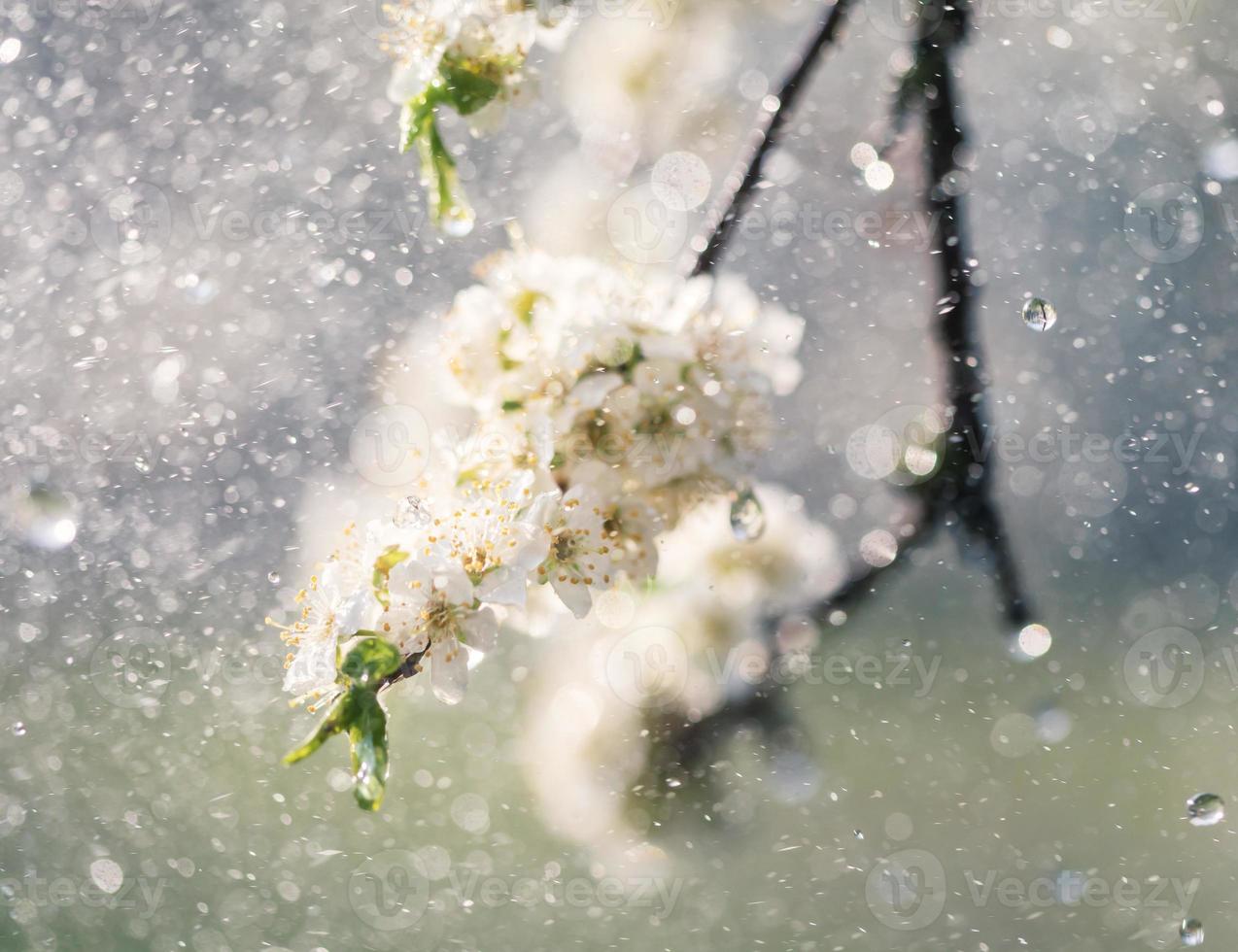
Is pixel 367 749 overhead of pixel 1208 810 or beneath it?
overhead

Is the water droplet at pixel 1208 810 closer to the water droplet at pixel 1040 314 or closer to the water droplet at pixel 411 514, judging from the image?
the water droplet at pixel 1040 314

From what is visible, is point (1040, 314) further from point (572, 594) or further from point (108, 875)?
point (108, 875)

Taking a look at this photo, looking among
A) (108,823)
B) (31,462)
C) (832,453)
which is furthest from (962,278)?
(108,823)

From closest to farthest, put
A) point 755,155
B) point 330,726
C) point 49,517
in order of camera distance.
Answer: point 330,726 → point 755,155 → point 49,517

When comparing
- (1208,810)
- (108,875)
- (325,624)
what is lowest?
(108,875)

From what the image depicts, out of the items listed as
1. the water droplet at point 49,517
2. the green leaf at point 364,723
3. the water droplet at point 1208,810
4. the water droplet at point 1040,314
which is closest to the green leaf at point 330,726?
the green leaf at point 364,723

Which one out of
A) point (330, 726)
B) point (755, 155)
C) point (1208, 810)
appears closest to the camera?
point (330, 726)

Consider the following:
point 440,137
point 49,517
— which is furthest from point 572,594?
point 49,517
